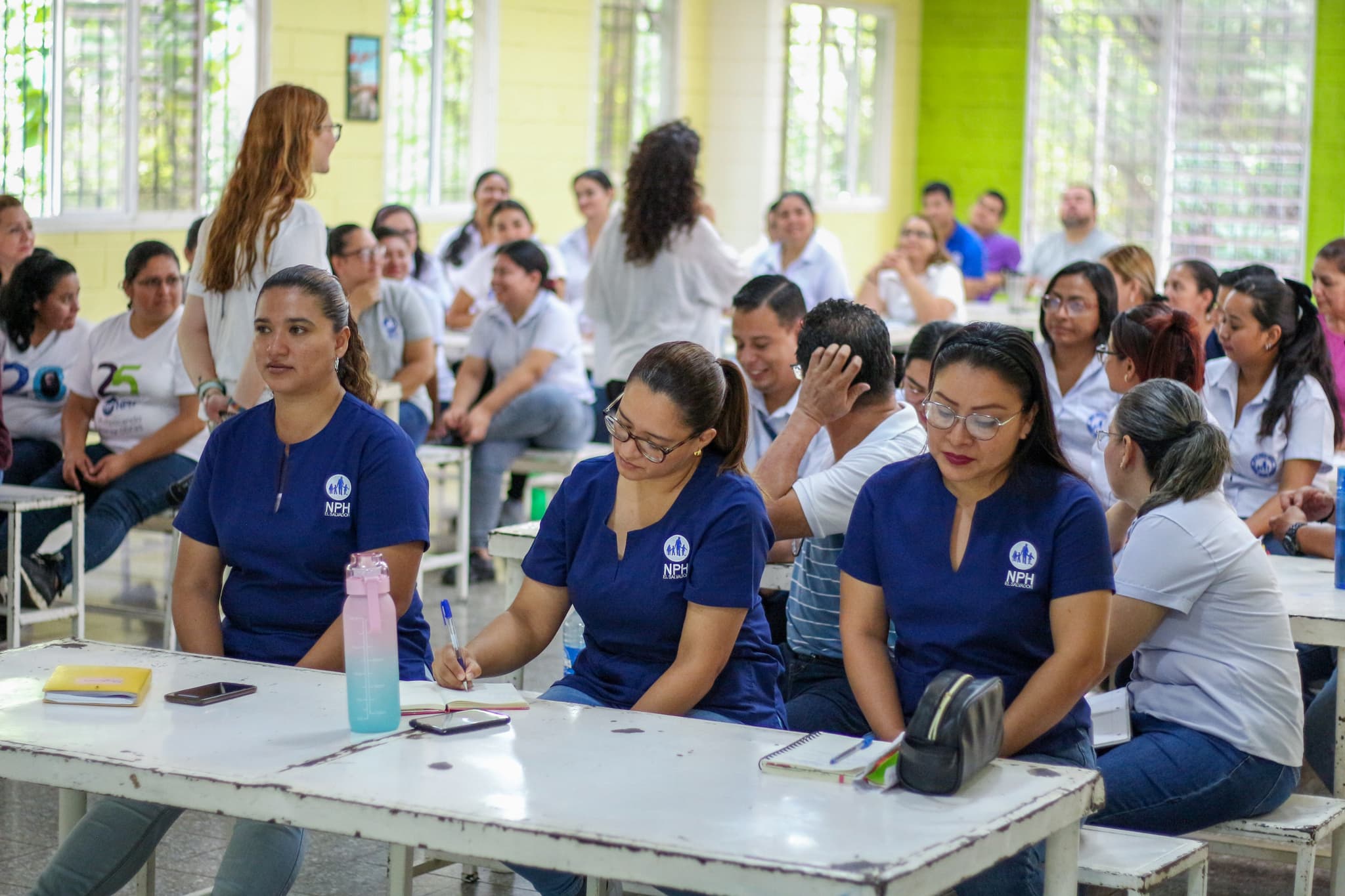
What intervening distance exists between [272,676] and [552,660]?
2407 mm

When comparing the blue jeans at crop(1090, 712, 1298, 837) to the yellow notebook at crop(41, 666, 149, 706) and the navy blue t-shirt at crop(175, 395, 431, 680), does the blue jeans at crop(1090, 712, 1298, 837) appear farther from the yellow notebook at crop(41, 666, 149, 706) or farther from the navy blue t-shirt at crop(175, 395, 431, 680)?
the yellow notebook at crop(41, 666, 149, 706)

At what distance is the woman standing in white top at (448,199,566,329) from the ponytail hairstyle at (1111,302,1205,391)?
3661mm

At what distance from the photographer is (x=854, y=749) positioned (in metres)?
2.00

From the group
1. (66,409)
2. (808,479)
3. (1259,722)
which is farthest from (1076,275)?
(66,409)

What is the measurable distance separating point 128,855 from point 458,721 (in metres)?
0.65

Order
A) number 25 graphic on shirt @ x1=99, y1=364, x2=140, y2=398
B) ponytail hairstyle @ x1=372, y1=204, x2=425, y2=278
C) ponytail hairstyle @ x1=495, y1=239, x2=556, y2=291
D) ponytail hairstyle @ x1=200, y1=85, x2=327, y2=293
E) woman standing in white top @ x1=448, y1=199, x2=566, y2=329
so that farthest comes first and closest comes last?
woman standing in white top @ x1=448, y1=199, x2=566, y2=329 < ponytail hairstyle @ x1=372, y1=204, x2=425, y2=278 < ponytail hairstyle @ x1=495, y1=239, x2=556, y2=291 < number 25 graphic on shirt @ x1=99, y1=364, x2=140, y2=398 < ponytail hairstyle @ x1=200, y1=85, x2=327, y2=293

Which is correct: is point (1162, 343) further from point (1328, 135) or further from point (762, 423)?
point (1328, 135)

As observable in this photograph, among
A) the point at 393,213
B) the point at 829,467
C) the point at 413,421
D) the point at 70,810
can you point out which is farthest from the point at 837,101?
the point at 70,810

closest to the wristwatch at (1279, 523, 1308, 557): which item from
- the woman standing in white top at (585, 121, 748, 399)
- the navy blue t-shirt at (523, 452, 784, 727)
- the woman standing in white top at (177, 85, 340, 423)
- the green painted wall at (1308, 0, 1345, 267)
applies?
the navy blue t-shirt at (523, 452, 784, 727)

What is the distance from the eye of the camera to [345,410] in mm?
2764

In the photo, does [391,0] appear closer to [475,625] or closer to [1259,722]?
[475,625]

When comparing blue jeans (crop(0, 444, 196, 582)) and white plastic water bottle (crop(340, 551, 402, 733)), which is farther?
blue jeans (crop(0, 444, 196, 582))

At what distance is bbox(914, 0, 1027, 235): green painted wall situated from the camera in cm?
1331

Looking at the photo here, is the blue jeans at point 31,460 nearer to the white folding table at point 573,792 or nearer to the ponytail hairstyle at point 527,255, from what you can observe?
the ponytail hairstyle at point 527,255
